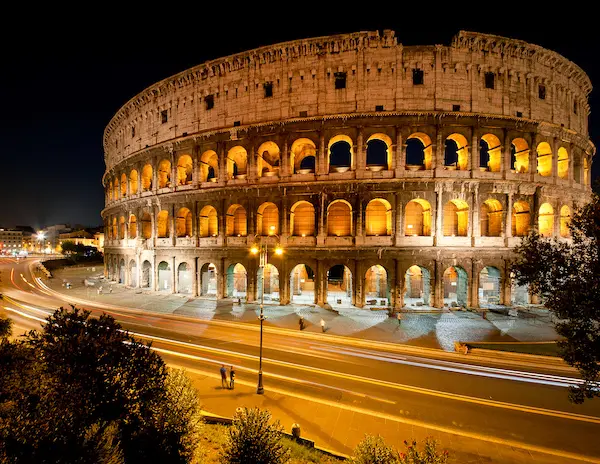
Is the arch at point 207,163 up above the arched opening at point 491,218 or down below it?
above

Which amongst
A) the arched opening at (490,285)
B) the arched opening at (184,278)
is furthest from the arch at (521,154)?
the arched opening at (184,278)

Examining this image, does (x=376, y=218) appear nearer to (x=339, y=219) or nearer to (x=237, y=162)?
(x=339, y=219)

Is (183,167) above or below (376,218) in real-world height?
above

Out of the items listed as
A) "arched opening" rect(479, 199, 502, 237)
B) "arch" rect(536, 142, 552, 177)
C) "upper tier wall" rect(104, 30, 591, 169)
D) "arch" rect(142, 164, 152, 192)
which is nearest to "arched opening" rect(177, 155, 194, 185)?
"upper tier wall" rect(104, 30, 591, 169)

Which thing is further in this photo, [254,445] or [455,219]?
[455,219]

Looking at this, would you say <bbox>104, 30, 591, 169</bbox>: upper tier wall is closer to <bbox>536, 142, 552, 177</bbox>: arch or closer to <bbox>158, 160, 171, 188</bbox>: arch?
<bbox>536, 142, 552, 177</bbox>: arch

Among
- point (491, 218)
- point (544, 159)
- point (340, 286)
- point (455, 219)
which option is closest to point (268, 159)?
point (340, 286)

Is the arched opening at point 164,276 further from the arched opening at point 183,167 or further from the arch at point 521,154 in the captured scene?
the arch at point 521,154
